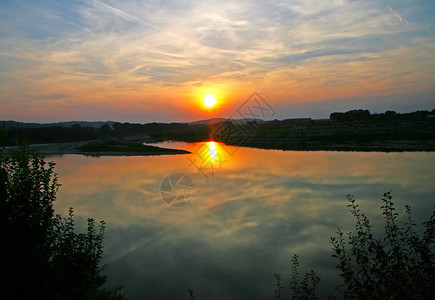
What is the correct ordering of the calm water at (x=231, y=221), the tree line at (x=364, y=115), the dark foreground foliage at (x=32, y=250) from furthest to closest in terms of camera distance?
the tree line at (x=364, y=115)
the calm water at (x=231, y=221)
the dark foreground foliage at (x=32, y=250)

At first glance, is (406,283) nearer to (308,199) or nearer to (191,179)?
(308,199)

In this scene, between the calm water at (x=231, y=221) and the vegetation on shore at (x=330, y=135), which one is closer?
the calm water at (x=231, y=221)

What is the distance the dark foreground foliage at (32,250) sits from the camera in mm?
5629

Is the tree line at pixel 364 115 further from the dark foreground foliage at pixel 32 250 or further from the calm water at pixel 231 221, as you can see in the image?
the dark foreground foliage at pixel 32 250

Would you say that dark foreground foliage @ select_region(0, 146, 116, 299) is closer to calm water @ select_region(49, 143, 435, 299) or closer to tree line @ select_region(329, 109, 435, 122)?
calm water @ select_region(49, 143, 435, 299)

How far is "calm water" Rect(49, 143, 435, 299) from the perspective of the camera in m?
10.1

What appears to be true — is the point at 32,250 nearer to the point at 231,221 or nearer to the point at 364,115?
the point at 231,221

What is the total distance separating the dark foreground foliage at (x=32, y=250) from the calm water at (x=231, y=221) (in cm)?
277

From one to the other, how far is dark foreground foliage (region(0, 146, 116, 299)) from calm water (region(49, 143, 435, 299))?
2.77 m

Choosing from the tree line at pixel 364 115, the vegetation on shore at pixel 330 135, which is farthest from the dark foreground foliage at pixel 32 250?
the tree line at pixel 364 115

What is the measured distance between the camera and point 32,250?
19.2ft

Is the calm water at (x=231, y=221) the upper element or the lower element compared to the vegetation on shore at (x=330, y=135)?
lower

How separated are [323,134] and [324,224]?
57.0m

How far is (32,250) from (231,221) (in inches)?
419
